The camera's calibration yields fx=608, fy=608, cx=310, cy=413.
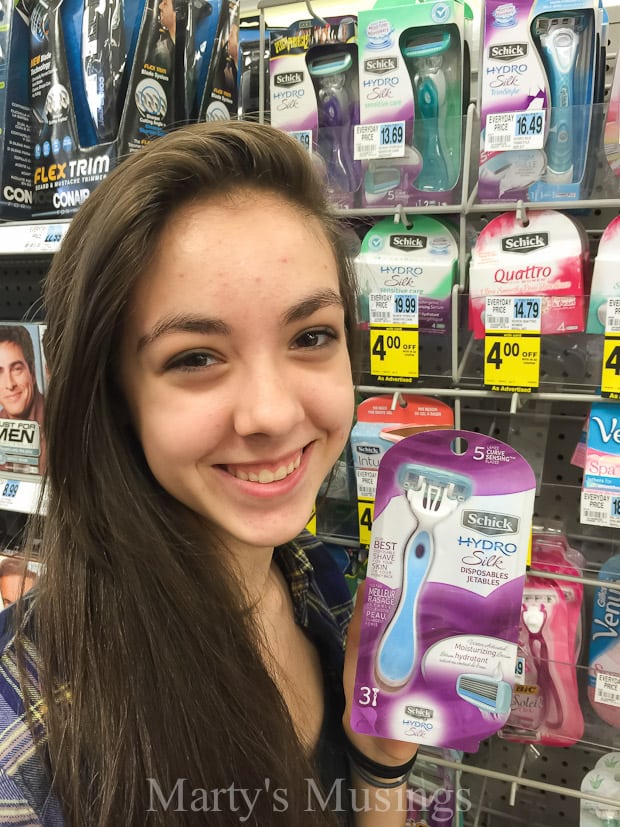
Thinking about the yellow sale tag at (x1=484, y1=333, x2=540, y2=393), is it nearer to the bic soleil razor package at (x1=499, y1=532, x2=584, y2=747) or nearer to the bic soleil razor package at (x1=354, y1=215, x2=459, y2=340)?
the bic soleil razor package at (x1=354, y1=215, x2=459, y2=340)

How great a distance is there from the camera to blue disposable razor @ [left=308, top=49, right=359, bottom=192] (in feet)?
4.31

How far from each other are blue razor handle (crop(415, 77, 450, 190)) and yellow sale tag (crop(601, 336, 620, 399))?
46 centimetres

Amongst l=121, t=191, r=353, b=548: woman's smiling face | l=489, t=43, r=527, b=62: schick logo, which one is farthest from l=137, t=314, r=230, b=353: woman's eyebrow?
l=489, t=43, r=527, b=62: schick logo

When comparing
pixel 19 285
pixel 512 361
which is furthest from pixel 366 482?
pixel 19 285

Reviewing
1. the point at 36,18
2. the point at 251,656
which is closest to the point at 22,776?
the point at 251,656

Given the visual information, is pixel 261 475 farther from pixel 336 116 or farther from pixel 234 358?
pixel 336 116

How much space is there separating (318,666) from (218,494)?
492mm

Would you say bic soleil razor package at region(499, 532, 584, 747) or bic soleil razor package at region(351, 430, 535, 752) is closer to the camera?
bic soleil razor package at region(351, 430, 535, 752)

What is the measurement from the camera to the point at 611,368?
1141 millimetres

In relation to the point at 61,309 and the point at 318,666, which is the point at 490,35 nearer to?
the point at 61,309

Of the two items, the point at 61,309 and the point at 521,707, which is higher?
the point at 61,309

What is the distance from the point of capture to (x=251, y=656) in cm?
78

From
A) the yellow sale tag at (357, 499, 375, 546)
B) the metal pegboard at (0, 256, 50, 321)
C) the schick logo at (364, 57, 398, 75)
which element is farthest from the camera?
the metal pegboard at (0, 256, 50, 321)

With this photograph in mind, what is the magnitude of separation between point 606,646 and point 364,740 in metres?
0.60
